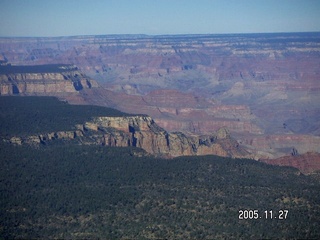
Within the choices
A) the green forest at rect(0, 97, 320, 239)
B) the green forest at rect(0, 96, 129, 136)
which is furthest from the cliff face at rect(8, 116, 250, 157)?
the green forest at rect(0, 97, 320, 239)

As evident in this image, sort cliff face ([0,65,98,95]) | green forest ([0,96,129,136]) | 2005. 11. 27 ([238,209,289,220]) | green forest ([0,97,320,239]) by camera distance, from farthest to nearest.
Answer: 1. cliff face ([0,65,98,95])
2. green forest ([0,96,129,136])
3. 2005. 11. 27 ([238,209,289,220])
4. green forest ([0,97,320,239])

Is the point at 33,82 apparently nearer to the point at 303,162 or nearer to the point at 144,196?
the point at 303,162

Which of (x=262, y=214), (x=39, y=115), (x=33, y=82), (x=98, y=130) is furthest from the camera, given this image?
(x=33, y=82)

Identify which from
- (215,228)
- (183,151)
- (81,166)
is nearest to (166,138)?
(183,151)

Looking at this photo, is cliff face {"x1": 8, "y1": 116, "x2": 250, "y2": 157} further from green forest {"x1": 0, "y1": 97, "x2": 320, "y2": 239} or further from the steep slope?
green forest {"x1": 0, "y1": 97, "x2": 320, "y2": 239}

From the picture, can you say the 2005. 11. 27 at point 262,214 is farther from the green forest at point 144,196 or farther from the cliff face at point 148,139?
the cliff face at point 148,139

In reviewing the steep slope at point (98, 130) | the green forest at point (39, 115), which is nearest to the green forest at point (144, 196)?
the steep slope at point (98, 130)

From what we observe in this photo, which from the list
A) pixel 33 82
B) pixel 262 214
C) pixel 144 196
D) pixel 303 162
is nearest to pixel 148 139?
pixel 303 162
